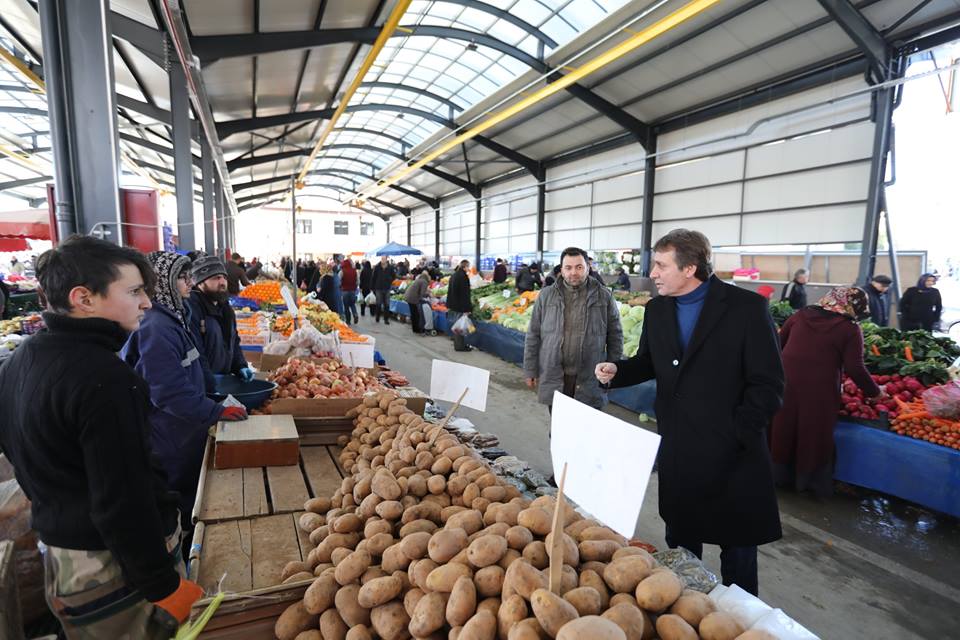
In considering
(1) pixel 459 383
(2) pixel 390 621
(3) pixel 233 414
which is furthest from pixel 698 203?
(2) pixel 390 621

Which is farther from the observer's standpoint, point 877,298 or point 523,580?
point 877,298

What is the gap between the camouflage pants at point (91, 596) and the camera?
1.43 m

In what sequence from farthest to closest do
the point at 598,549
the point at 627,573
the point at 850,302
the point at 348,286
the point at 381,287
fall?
the point at 381,287, the point at 348,286, the point at 850,302, the point at 598,549, the point at 627,573

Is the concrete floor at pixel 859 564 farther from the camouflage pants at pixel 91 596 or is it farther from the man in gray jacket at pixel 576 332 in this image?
the camouflage pants at pixel 91 596

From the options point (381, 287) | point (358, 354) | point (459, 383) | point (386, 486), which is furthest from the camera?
point (381, 287)

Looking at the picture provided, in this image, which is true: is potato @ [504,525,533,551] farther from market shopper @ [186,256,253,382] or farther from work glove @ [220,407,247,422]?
market shopper @ [186,256,253,382]

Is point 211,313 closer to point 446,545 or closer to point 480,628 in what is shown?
point 446,545

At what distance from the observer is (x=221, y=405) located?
2.38 meters

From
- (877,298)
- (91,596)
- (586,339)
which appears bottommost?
(91,596)

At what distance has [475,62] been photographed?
15062mm

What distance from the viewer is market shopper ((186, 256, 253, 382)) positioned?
9.39 feet

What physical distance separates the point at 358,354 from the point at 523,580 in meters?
3.20

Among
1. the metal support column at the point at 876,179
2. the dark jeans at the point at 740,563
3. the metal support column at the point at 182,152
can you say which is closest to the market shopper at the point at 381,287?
the metal support column at the point at 182,152

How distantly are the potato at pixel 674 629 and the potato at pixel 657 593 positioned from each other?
1.1 inches
